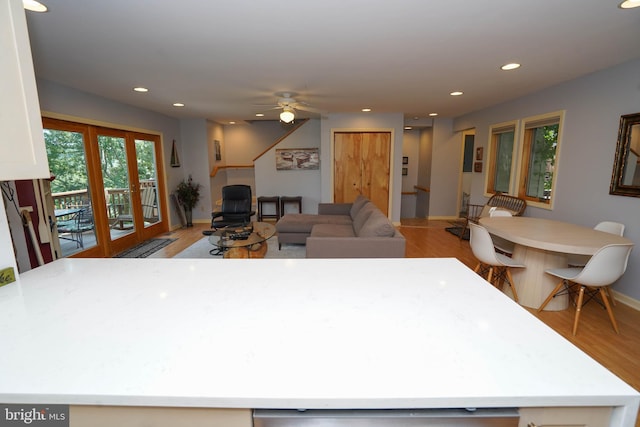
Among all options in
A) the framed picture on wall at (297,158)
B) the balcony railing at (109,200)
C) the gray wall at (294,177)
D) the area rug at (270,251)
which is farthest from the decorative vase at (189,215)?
the framed picture on wall at (297,158)

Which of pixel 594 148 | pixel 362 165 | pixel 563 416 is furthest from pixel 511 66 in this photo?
pixel 362 165

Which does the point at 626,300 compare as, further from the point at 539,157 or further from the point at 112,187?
the point at 112,187

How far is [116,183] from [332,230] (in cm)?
350

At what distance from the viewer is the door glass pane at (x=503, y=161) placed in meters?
4.76

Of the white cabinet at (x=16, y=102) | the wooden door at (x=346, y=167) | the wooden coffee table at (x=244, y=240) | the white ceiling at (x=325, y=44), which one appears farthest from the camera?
the wooden door at (x=346, y=167)

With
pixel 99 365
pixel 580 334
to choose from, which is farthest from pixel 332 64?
pixel 580 334

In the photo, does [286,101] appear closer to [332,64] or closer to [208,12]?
[332,64]

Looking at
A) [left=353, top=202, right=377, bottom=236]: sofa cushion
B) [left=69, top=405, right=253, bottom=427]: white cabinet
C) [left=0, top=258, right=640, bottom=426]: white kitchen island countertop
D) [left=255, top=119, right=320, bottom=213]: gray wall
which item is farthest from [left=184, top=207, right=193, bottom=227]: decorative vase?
[left=69, top=405, right=253, bottom=427]: white cabinet

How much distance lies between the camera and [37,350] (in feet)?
2.40

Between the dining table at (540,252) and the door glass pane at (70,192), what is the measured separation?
4.81 m

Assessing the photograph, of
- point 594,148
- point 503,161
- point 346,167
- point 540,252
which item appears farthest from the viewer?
point 346,167

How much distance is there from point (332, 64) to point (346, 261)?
217 cm

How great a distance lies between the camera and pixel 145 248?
4.70 meters

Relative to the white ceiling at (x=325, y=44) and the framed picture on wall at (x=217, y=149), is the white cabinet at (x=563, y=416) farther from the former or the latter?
the framed picture on wall at (x=217, y=149)
